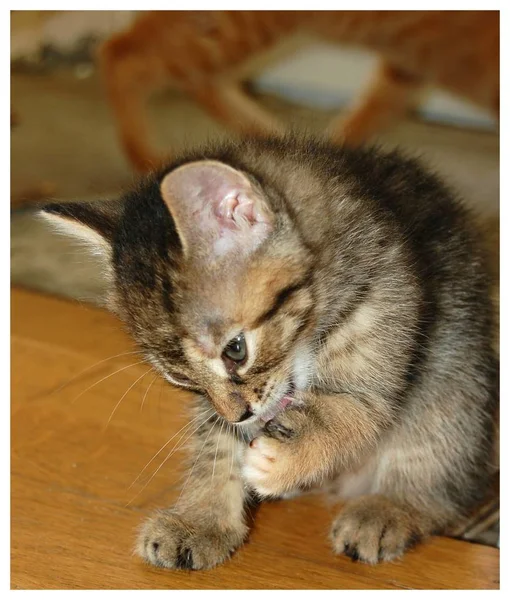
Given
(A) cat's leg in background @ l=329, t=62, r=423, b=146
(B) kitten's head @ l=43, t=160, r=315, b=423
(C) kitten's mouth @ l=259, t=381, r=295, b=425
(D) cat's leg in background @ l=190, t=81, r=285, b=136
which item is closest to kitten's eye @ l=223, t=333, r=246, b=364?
(B) kitten's head @ l=43, t=160, r=315, b=423

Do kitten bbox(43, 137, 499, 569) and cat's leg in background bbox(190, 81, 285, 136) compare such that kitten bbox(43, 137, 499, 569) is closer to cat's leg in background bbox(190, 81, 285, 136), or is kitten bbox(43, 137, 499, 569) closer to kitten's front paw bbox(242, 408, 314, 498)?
kitten's front paw bbox(242, 408, 314, 498)

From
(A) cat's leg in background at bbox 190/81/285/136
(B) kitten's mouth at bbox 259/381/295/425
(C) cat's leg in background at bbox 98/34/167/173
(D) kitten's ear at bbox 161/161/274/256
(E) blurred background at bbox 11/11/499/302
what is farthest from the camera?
(A) cat's leg in background at bbox 190/81/285/136

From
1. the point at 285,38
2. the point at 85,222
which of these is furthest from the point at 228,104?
the point at 85,222

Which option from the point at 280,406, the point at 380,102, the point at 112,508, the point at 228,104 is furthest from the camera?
the point at 228,104

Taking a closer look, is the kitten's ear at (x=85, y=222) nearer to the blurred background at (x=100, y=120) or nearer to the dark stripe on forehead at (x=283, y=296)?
the dark stripe on forehead at (x=283, y=296)

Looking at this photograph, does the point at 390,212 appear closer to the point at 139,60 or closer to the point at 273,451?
the point at 273,451

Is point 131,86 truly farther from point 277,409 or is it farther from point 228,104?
point 277,409

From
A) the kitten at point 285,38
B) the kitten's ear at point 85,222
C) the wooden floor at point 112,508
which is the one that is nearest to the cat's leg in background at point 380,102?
the kitten at point 285,38

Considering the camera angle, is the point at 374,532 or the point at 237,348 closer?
the point at 237,348
